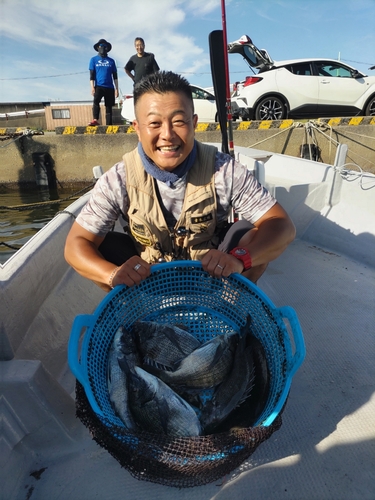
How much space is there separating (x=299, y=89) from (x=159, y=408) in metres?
10.7

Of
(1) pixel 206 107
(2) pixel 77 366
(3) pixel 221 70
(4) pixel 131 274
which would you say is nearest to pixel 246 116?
(1) pixel 206 107

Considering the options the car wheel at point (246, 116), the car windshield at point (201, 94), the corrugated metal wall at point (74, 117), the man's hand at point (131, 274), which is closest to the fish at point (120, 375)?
the man's hand at point (131, 274)

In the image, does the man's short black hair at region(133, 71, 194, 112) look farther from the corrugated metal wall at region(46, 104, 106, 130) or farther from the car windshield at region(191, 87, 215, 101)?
the corrugated metal wall at region(46, 104, 106, 130)

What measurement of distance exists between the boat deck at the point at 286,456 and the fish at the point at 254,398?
0.60ft

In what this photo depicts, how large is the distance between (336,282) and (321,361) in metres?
1.20

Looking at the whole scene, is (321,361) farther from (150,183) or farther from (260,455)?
(150,183)

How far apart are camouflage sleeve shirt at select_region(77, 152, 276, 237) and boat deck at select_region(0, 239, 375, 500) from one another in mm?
914

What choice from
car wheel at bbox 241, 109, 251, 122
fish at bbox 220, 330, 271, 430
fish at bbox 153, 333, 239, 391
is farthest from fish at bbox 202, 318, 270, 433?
car wheel at bbox 241, 109, 251, 122

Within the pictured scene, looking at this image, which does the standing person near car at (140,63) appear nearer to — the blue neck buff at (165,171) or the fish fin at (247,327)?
the blue neck buff at (165,171)

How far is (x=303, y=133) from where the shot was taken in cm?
957

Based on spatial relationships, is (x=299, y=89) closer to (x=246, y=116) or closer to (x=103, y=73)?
(x=246, y=116)

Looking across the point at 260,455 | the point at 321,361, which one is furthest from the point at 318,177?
the point at 260,455

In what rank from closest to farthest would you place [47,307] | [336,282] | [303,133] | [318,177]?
[47,307] → [336,282] → [318,177] → [303,133]

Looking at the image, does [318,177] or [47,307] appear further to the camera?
[318,177]
